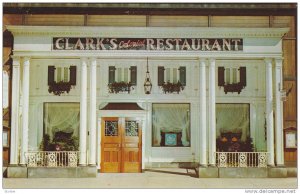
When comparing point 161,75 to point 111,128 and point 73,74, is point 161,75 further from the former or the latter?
point 73,74

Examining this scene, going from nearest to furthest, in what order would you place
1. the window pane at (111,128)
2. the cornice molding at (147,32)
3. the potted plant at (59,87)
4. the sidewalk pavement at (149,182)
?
the sidewalk pavement at (149,182)
the cornice molding at (147,32)
the window pane at (111,128)
the potted plant at (59,87)

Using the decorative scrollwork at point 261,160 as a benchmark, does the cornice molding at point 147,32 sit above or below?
above

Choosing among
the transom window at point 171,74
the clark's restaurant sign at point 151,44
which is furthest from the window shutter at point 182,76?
the clark's restaurant sign at point 151,44

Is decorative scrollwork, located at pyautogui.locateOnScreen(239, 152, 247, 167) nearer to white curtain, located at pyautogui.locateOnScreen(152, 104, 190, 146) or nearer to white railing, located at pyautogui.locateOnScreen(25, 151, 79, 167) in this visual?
white curtain, located at pyautogui.locateOnScreen(152, 104, 190, 146)

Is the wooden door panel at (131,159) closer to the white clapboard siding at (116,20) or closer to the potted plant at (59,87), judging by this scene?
the potted plant at (59,87)

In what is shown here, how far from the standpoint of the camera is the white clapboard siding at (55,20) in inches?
530

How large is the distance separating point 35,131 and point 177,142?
565cm

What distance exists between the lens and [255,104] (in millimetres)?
15195

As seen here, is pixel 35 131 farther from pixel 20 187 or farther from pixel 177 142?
pixel 177 142

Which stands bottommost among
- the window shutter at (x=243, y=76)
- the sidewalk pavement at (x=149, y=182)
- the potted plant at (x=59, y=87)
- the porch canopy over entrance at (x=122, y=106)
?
the sidewalk pavement at (x=149, y=182)

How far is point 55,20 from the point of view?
1355 cm

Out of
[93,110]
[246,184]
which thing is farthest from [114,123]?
[246,184]

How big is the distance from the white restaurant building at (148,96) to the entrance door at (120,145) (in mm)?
37

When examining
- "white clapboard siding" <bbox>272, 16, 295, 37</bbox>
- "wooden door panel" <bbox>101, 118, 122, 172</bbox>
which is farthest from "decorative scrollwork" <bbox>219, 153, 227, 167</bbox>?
"white clapboard siding" <bbox>272, 16, 295, 37</bbox>
